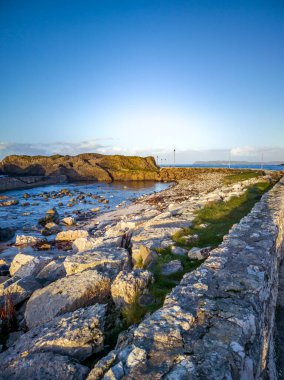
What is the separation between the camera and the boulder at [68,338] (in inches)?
127

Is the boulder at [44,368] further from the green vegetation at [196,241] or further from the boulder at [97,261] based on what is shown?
the boulder at [97,261]

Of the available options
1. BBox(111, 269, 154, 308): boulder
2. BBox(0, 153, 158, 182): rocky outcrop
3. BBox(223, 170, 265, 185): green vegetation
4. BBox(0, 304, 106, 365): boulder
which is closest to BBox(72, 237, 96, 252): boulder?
BBox(111, 269, 154, 308): boulder

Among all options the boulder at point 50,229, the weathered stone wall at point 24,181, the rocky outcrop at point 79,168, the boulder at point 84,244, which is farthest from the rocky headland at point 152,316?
the rocky outcrop at point 79,168

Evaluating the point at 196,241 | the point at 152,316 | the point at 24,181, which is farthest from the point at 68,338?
the point at 24,181

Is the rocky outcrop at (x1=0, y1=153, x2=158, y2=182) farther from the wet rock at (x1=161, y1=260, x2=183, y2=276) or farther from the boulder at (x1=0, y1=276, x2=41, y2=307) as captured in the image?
the wet rock at (x1=161, y1=260, x2=183, y2=276)

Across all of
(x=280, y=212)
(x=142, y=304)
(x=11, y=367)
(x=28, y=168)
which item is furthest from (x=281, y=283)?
(x=28, y=168)

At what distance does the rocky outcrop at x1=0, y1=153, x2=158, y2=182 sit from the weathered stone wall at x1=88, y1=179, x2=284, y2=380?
6338cm

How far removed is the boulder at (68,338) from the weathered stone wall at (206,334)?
459 millimetres

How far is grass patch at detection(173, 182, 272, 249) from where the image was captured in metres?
7.36

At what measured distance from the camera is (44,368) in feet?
9.44

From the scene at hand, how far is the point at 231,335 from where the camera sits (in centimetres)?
269

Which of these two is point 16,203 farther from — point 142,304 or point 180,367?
point 180,367

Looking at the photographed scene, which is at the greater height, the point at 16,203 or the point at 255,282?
the point at 255,282

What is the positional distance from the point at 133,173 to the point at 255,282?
65710mm
